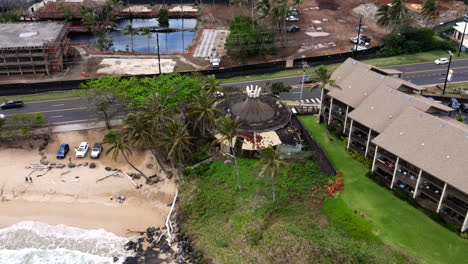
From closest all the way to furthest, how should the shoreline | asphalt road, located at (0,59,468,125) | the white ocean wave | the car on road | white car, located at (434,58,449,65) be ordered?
the white ocean wave, the shoreline, asphalt road, located at (0,59,468,125), the car on road, white car, located at (434,58,449,65)

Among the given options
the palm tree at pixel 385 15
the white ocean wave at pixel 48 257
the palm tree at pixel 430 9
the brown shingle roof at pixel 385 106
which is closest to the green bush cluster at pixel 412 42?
the palm tree at pixel 385 15

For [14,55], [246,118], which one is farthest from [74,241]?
[14,55]

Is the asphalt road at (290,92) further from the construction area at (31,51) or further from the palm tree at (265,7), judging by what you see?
the palm tree at (265,7)

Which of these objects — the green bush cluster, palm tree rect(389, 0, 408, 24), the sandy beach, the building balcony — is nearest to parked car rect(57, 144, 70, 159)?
the sandy beach

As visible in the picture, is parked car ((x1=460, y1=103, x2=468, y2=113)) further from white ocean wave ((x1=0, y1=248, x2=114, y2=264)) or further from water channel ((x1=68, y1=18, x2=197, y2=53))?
water channel ((x1=68, y1=18, x2=197, y2=53))

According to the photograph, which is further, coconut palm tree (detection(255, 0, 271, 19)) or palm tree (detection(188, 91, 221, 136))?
coconut palm tree (detection(255, 0, 271, 19))

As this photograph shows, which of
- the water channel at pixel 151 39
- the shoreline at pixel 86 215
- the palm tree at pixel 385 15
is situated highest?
the palm tree at pixel 385 15

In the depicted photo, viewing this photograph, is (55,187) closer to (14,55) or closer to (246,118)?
(246,118)
